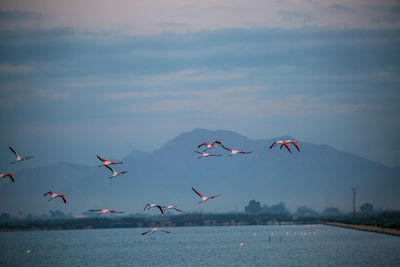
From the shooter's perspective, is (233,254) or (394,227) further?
(394,227)

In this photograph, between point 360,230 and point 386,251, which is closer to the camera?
point 386,251

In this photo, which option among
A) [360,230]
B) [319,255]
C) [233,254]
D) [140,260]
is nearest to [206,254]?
[233,254]

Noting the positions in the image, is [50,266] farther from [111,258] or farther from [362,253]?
[362,253]

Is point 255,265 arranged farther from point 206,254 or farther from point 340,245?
point 340,245

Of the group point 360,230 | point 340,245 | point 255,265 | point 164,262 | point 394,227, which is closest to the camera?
point 255,265

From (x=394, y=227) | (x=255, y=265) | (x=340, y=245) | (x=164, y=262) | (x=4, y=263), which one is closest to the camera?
(x=255, y=265)

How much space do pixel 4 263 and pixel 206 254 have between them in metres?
34.6

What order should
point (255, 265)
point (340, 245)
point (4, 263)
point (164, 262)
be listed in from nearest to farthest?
point (255, 265) → point (164, 262) → point (4, 263) → point (340, 245)

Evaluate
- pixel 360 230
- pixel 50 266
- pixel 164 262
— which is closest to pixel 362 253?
pixel 164 262

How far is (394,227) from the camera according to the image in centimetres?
15012

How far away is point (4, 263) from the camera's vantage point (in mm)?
102188

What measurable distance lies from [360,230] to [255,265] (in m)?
107

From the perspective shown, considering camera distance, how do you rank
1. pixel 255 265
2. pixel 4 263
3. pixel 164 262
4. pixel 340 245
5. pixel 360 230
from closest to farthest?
pixel 255 265
pixel 164 262
pixel 4 263
pixel 340 245
pixel 360 230

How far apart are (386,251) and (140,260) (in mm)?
39915
